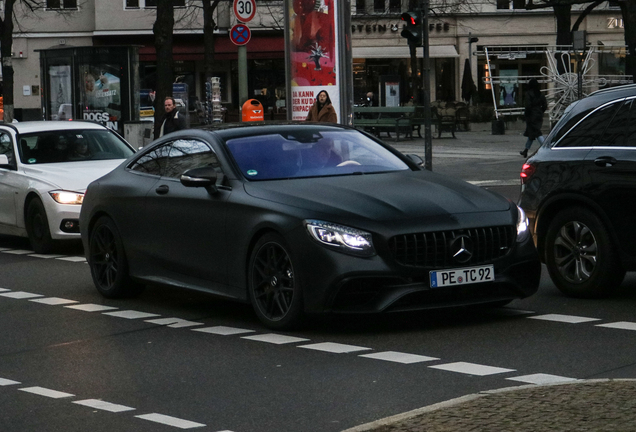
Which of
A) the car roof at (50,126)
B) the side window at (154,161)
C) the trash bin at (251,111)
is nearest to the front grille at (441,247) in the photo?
the side window at (154,161)

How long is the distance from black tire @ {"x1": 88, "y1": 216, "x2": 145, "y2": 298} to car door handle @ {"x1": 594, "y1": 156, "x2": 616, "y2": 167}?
3.96 metres

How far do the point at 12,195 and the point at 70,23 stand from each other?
1824 inches

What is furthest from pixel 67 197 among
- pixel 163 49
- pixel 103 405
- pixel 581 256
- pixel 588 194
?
pixel 163 49

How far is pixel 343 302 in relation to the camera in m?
8.45

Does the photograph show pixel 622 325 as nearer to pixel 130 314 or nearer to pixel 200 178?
pixel 200 178

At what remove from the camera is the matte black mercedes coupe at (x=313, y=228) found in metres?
8.39

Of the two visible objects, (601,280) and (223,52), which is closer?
(601,280)

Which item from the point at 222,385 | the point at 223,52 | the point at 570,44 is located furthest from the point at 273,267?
the point at 223,52

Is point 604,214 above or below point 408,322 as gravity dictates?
above

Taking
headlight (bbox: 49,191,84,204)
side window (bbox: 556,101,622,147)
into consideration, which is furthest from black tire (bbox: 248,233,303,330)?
headlight (bbox: 49,191,84,204)

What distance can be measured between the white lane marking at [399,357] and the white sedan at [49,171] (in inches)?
293

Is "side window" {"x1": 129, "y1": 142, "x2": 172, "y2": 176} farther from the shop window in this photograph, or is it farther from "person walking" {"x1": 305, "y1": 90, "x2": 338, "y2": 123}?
the shop window

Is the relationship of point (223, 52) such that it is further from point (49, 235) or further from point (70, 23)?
point (49, 235)

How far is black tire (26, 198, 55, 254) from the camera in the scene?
1480 centimetres
